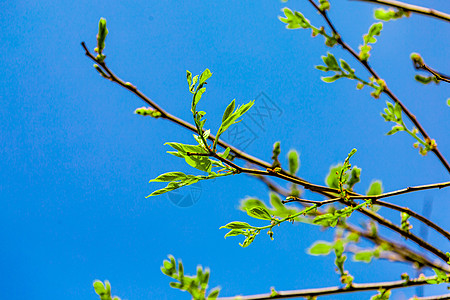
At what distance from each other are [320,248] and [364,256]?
149mm

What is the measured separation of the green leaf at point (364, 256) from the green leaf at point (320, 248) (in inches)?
3.7

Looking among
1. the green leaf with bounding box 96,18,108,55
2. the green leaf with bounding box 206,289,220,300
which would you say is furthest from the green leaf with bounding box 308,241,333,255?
the green leaf with bounding box 96,18,108,55

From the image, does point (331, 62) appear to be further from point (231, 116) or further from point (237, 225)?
point (237, 225)

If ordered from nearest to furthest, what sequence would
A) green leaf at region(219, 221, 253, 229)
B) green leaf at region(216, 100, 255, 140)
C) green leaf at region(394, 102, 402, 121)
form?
green leaf at region(216, 100, 255, 140), green leaf at region(219, 221, 253, 229), green leaf at region(394, 102, 402, 121)

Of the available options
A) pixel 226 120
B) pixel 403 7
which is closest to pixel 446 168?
pixel 403 7

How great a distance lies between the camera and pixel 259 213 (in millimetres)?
1025

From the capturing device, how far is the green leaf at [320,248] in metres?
1.07

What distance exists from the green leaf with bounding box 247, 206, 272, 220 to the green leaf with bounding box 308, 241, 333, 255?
0.60 feet

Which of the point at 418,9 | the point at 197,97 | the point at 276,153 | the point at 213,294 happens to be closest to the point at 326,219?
the point at 276,153

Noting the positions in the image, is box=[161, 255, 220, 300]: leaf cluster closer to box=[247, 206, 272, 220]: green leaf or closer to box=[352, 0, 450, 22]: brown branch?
box=[247, 206, 272, 220]: green leaf

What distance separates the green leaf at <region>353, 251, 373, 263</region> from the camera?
108 cm

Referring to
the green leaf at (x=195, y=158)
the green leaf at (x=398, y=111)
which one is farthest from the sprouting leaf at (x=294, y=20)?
the green leaf at (x=195, y=158)

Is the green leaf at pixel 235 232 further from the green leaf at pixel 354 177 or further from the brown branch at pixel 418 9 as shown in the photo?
the brown branch at pixel 418 9

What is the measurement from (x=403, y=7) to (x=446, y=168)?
63 centimetres
